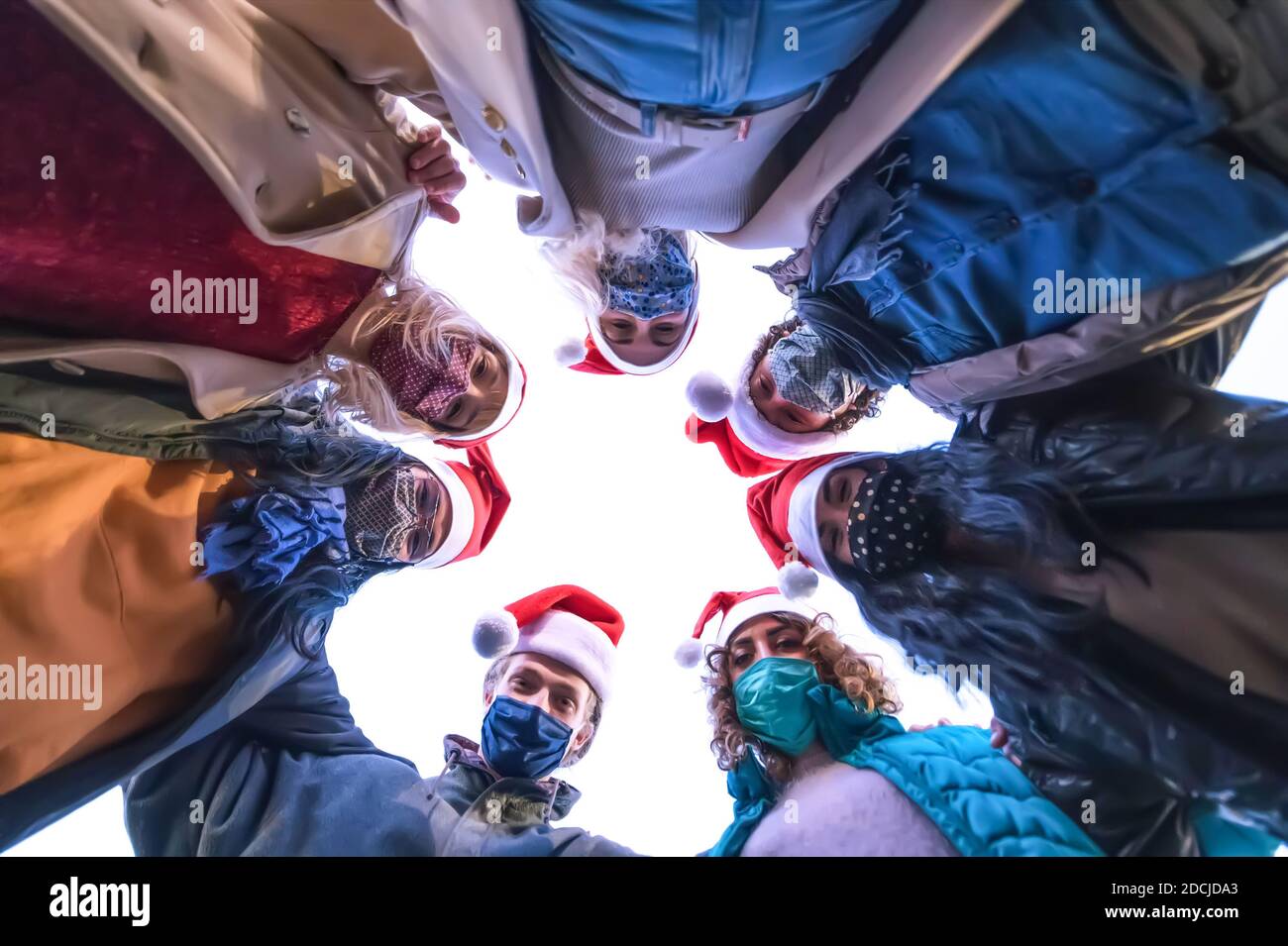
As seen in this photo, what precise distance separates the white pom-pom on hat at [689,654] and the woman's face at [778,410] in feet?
1.45

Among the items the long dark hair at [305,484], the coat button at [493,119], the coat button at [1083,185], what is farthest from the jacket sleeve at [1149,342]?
the long dark hair at [305,484]

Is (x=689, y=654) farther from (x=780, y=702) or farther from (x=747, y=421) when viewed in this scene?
(x=747, y=421)

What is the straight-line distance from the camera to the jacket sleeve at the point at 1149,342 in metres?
0.75

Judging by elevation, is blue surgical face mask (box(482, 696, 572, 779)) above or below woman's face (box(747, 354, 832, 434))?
below

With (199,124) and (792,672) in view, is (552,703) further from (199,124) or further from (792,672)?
(199,124)

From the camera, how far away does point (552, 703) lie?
4.00 ft

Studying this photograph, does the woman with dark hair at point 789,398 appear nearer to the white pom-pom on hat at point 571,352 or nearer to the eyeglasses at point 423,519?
the white pom-pom on hat at point 571,352

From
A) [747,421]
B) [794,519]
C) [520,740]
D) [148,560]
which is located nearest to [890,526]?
[794,519]

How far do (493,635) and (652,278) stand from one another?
27.2 inches

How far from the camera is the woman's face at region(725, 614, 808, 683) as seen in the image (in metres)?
1.21

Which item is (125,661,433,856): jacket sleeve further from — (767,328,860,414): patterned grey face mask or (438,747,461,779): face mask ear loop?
(767,328,860,414): patterned grey face mask

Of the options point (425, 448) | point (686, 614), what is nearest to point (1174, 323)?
point (686, 614)

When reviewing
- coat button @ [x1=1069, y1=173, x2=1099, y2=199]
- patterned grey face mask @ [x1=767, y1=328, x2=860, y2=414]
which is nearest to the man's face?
patterned grey face mask @ [x1=767, y1=328, x2=860, y2=414]

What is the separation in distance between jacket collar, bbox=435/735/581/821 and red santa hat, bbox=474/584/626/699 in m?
0.16
